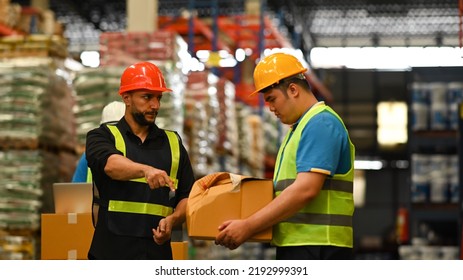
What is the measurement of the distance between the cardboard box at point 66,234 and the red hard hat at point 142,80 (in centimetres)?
100

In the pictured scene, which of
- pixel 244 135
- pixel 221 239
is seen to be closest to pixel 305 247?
pixel 221 239

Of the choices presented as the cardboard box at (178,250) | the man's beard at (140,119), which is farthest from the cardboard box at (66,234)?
the man's beard at (140,119)

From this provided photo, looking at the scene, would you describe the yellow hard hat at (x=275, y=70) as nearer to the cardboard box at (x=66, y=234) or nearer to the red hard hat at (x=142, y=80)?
the red hard hat at (x=142, y=80)

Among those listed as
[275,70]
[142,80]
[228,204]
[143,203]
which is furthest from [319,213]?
[142,80]

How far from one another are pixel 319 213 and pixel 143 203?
927 millimetres

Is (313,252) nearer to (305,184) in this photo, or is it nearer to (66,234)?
(305,184)

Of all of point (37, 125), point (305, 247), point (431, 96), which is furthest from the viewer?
point (431, 96)

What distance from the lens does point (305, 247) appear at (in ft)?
15.1

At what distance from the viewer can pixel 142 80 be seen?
515 cm

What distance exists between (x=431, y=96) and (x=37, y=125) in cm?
429

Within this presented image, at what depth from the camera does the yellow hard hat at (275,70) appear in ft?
15.7

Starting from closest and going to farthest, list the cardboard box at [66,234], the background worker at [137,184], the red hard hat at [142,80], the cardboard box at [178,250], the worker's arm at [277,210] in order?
1. the worker's arm at [277,210]
2. the background worker at [137,184]
3. the red hard hat at [142,80]
4. the cardboard box at [178,250]
5. the cardboard box at [66,234]
